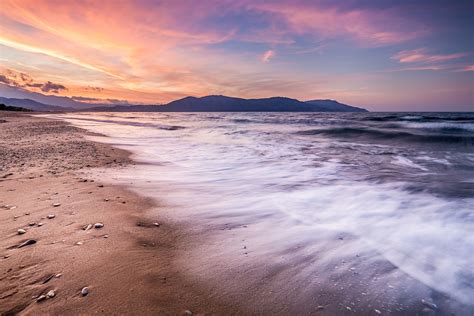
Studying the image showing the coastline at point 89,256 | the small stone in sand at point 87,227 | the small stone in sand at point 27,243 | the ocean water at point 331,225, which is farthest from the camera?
the small stone in sand at point 87,227

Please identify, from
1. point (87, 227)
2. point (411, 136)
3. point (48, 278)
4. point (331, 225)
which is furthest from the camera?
point (411, 136)

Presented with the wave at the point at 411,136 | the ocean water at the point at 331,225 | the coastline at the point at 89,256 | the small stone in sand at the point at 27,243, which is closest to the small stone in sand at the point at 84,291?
Result: the coastline at the point at 89,256

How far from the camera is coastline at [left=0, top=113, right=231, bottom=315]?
5.80 ft

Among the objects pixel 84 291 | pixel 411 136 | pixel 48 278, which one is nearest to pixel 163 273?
pixel 84 291

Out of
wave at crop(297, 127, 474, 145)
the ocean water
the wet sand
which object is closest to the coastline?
the wet sand

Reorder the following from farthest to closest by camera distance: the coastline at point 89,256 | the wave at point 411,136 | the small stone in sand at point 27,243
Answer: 1. the wave at point 411,136
2. the small stone in sand at point 27,243
3. the coastline at point 89,256

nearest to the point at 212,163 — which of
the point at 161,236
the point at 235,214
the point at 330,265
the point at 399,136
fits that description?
the point at 235,214

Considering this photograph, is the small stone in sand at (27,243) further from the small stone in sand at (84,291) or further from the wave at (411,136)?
the wave at (411,136)

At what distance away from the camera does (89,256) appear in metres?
2.28

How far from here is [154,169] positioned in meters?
6.32

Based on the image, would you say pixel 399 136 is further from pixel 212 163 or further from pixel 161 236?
pixel 161 236

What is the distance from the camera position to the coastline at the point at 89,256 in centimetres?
177

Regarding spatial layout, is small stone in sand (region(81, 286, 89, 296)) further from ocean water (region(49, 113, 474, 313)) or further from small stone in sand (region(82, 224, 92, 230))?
small stone in sand (region(82, 224, 92, 230))

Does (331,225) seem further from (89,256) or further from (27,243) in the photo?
(27,243)
